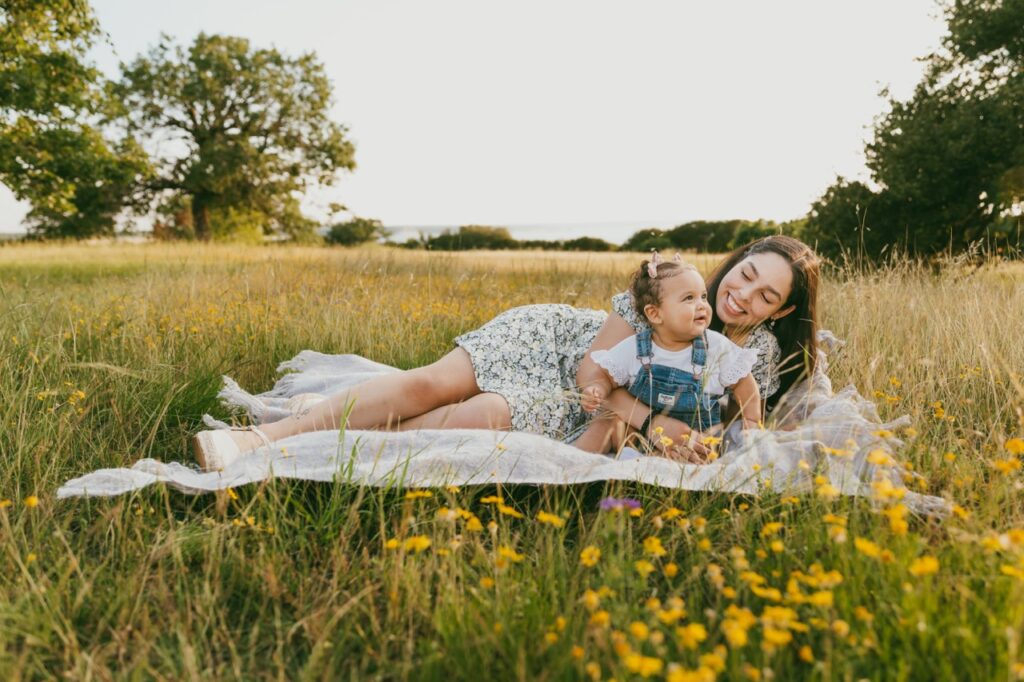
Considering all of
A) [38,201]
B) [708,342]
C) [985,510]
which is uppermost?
[38,201]

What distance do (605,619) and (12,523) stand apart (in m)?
1.97

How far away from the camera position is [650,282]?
10.6 ft

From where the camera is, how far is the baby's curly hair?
3174 millimetres

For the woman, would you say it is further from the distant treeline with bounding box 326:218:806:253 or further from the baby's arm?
the distant treeline with bounding box 326:218:806:253

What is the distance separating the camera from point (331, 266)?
9.23 meters

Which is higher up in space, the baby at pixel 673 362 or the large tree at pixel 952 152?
the large tree at pixel 952 152

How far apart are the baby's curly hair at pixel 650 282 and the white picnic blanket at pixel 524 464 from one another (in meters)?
0.69

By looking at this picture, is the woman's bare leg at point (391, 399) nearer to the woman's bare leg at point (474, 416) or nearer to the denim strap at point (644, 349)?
the woman's bare leg at point (474, 416)

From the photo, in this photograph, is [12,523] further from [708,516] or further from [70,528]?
[708,516]

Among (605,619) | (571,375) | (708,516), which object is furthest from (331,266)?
(605,619)

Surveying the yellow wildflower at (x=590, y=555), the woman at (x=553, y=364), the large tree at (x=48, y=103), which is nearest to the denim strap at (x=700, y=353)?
the woman at (x=553, y=364)

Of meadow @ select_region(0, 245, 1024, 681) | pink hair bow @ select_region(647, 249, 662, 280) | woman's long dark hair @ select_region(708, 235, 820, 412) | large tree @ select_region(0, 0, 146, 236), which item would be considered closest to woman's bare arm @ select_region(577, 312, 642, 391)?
pink hair bow @ select_region(647, 249, 662, 280)

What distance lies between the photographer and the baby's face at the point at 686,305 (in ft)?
10.2

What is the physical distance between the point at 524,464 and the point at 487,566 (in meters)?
0.74
